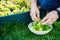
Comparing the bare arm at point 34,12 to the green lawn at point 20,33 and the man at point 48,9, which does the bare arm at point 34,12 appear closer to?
the man at point 48,9

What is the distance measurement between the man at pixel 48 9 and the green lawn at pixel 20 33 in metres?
0.15

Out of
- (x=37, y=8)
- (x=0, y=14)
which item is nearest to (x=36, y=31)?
(x=37, y=8)

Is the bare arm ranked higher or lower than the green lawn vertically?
higher

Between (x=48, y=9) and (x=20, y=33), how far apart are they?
0.41 metres

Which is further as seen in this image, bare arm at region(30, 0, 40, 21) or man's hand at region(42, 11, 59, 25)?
bare arm at region(30, 0, 40, 21)

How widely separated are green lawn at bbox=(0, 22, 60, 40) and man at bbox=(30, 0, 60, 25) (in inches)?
6.0

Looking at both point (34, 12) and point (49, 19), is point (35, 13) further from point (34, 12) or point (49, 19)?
point (49, 19)

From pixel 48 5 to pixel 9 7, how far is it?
0.43 meters

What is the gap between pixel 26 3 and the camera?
269 cm

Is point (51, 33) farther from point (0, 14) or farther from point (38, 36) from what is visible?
point (0, 14)

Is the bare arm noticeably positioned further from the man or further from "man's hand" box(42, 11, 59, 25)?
"man's hand" box(42, 11, 59, 25)

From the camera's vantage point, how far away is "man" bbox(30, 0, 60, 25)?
220 centimetres

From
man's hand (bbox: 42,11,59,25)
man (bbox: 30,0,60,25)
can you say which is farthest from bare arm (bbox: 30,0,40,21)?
man's hand (bbox: 42,11,59,25)

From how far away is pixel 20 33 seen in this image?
232cm
